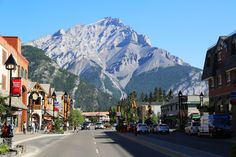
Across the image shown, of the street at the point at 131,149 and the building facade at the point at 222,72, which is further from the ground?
the building facade at the point at 222,72

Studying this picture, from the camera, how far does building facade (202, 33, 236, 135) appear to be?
60756 mm

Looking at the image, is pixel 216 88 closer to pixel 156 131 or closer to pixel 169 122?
pixel 156 131

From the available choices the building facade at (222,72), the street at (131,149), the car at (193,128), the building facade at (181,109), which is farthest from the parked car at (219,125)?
the building facade at (181,109)

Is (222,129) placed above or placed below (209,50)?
below

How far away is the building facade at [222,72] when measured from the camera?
60756 millimetres

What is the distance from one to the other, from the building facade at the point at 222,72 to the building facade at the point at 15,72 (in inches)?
1054

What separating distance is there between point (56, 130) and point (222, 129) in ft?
96.4

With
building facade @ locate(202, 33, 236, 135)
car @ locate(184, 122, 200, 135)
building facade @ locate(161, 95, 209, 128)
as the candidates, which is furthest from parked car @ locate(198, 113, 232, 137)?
building facade @ locate(161, 95, 209, 128)

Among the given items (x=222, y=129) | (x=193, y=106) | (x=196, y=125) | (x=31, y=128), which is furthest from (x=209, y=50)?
(x=193, y=106)

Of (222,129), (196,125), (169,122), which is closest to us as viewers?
A: (222,129)

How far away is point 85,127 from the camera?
407 feet

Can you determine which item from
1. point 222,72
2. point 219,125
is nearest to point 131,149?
point 219,125

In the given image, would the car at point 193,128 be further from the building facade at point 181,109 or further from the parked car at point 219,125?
the building facade at point 181,109

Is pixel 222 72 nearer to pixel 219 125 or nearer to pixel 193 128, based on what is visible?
pixel 193 128
